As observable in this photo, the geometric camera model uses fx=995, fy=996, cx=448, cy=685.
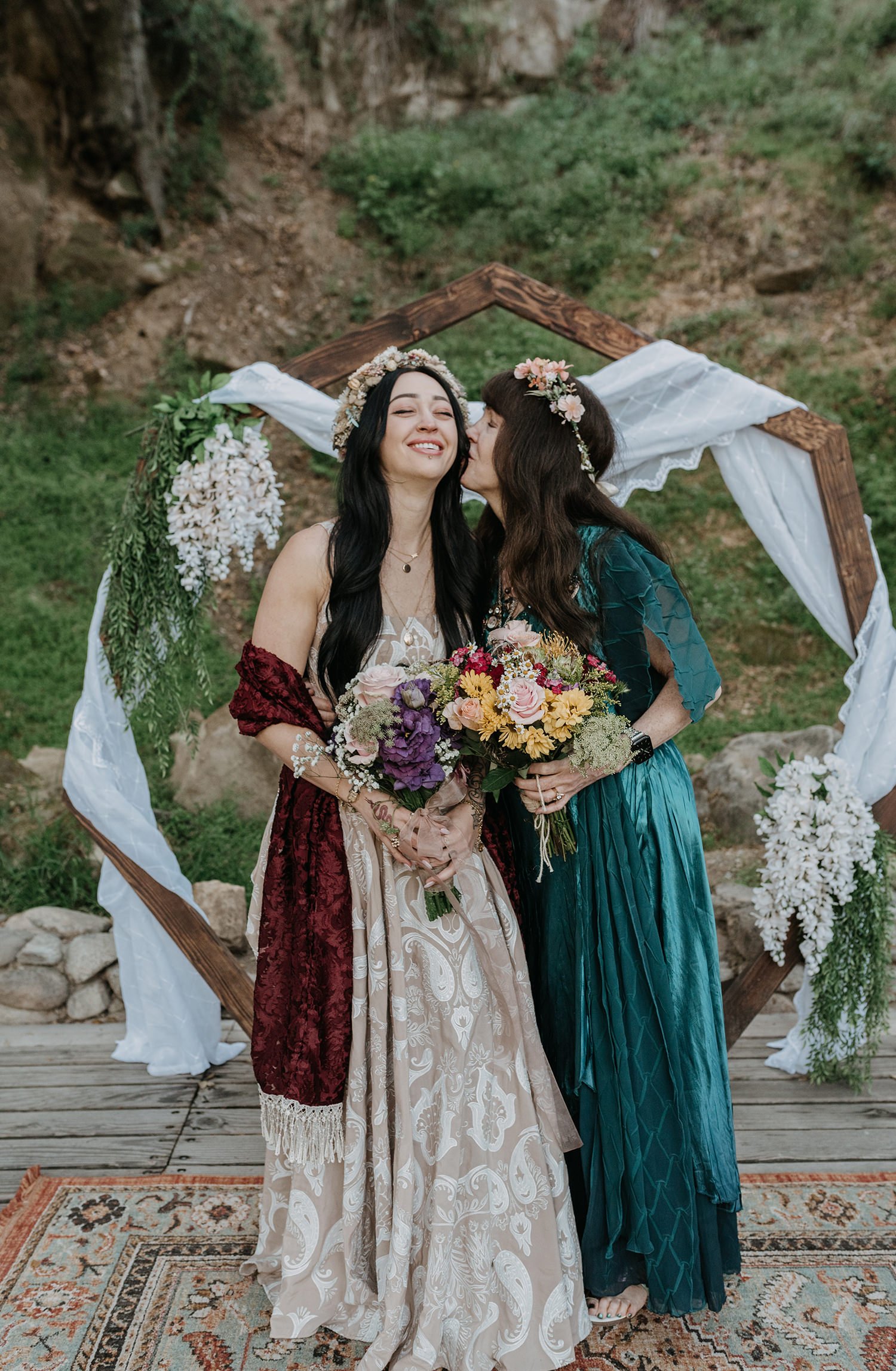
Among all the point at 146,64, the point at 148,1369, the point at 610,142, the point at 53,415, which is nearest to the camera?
the point at 148,1369

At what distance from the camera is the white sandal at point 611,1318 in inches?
103

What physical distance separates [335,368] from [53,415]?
600cm

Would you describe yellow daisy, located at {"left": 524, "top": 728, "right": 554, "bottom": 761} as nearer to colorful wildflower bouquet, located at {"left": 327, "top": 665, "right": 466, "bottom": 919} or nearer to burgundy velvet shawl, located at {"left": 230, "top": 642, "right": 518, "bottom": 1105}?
colorful wildflower bouquet, located at {"left": 327, "top": 665, "right": 466, "bottom": 919}

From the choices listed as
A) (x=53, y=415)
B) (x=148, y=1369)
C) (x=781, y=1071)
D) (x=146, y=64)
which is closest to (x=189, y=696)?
(x=148, y=1369)

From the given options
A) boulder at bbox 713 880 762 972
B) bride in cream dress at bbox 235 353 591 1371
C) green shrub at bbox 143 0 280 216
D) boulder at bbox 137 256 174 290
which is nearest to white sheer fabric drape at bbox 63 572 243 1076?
bride in cream dress at bbox 235 353 591 1371

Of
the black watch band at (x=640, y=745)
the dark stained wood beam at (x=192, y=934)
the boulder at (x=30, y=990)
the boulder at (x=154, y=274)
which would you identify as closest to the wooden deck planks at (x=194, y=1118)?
the boulder at (x=30, y=990)

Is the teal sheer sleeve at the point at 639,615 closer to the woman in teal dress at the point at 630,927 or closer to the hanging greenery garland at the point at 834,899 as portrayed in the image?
the woman in teal dress at the point at 630,927

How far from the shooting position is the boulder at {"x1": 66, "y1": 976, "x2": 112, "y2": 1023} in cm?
426

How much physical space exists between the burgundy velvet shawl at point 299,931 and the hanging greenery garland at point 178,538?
0.95 metres

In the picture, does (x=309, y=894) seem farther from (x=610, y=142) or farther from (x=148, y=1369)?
(x=610, y=142)

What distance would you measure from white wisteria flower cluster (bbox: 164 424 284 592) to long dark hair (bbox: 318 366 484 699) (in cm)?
75

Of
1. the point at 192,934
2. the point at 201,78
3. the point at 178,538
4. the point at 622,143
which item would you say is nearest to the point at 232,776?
the point at 192,934

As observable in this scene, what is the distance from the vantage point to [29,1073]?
12.5ft

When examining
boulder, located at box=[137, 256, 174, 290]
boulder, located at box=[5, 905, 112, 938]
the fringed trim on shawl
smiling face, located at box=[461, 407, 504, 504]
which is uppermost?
boulder, located at box=[137, 256, 174, 290]
